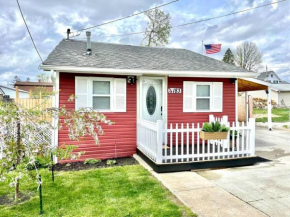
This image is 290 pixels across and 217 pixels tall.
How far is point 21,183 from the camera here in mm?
4195

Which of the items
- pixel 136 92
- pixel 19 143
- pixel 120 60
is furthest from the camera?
pixel 120 60

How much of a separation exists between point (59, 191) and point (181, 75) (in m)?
4.85

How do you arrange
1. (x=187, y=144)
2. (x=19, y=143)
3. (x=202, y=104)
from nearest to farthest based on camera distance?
(x=19, y=143) < (x=187, y=144) < (x=202, y=104)

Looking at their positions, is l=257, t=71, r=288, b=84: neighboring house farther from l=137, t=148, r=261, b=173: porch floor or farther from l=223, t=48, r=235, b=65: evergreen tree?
l=137, t=148, r=261, b=173: porch floor

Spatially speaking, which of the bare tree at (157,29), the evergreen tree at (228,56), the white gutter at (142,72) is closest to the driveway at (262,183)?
the white gutter at (142,72)

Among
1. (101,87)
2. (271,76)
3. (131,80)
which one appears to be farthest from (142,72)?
(271,76)

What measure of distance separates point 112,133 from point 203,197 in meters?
3.68

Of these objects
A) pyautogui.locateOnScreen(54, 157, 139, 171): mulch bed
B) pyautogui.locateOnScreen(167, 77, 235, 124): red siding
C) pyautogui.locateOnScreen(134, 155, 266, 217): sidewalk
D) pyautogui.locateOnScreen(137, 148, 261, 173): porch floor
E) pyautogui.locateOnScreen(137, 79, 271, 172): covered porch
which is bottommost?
pyautogui.locateOnScreen(54, 157, 139, 171): mulch bed

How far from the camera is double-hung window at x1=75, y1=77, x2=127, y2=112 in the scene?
6.28 metres

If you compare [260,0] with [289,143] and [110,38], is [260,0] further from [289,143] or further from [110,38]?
[110,38]

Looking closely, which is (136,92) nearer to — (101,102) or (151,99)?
(151,99)

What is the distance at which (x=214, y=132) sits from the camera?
16.8 ft

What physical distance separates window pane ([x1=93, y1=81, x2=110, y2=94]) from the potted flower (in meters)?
3.12

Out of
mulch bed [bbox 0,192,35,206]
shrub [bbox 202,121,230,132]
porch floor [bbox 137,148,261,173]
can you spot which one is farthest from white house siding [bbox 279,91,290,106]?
mulch bed [bbox 0,192,35,206]
